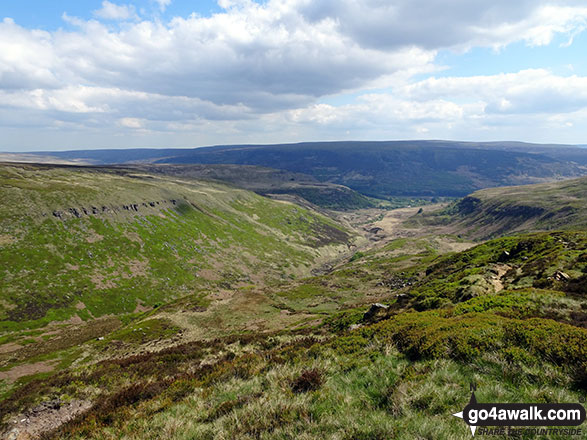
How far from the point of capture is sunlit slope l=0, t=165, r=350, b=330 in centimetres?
9325

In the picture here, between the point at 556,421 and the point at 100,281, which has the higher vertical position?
the point at 556,421

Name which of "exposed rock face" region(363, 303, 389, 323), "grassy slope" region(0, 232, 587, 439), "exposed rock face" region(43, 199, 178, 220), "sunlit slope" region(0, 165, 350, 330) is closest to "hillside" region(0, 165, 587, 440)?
"grassy slope" region(0, 232, 587, 439)

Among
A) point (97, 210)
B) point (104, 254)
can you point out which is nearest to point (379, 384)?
point (104, 254)

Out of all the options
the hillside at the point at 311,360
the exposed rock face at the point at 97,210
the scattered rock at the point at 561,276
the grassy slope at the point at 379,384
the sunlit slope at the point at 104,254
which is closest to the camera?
the grassy slope at the point at 379,384

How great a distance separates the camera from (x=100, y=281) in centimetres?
10794

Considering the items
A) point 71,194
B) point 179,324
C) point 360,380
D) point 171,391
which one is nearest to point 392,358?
point 360,380

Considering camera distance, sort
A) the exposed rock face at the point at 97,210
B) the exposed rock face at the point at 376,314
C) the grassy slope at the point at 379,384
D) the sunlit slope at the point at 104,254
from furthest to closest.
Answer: the exposed rock face at the point at 97,210
the sunlit slope at the point at 104,254
the exposed rock face at the point at 376,314
the grassy slope at the point at 379,384

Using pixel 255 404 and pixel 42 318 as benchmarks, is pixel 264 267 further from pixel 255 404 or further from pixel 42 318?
pixel 255 404

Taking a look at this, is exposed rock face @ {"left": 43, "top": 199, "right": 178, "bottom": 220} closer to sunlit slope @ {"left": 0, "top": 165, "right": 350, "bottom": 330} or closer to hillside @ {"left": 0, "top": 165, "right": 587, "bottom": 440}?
sunlit slope @ {"left": 0, "top": 165, "right": 350, "bottom": 330}

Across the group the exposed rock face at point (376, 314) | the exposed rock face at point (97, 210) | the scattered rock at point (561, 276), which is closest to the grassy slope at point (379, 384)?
the scattered rock at point (561, 276)

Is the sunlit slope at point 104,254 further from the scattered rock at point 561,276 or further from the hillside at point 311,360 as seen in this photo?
the scattered rock at point 561,276

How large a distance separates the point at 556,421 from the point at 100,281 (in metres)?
130

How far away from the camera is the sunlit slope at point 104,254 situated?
9325 cm

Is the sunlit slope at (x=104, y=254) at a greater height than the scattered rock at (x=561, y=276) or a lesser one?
lesser
